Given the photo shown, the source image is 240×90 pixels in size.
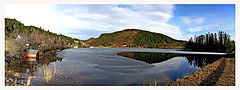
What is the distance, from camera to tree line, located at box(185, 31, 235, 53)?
6253 cm

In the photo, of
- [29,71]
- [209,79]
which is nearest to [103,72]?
[29,71]

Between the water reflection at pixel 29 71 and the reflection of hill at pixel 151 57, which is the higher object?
the water reflection at pixel 29 71

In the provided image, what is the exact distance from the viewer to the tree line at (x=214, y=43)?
205 feet

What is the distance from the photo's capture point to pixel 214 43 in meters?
73.0

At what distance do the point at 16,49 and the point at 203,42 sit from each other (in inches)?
3768

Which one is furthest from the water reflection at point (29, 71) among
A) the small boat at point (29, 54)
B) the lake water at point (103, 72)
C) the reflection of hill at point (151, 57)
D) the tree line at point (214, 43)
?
the tree line at point (214, 43)

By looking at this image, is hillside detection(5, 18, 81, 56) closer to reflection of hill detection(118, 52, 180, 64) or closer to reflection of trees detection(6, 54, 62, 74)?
reflection of trees detection(6, 54, 62, 74)

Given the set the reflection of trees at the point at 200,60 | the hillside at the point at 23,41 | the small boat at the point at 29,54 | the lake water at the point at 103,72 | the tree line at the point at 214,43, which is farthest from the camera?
the tree line at the point at 214,43

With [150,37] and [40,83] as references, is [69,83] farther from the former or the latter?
[150,37]

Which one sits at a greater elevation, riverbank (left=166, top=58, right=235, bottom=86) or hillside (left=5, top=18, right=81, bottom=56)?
hillside (left=5, top=18, right=81, bottom=56)

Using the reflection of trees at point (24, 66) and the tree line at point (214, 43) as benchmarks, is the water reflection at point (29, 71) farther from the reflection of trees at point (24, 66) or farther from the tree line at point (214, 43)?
the tree line at point (214, 43)

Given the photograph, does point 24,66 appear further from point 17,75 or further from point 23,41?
point 23,41

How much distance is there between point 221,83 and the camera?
31.0 feet

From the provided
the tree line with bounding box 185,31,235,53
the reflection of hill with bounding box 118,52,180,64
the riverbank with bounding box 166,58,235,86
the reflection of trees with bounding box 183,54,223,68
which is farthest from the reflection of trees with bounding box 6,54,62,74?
the tree line with bounding box 185,31,235,53
